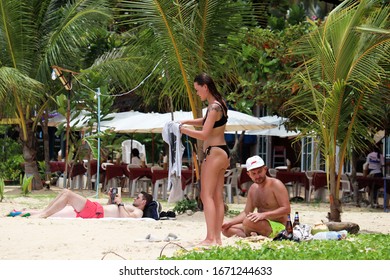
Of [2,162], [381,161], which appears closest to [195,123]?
[381,161]

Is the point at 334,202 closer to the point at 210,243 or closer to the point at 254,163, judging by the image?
the point at 254,163

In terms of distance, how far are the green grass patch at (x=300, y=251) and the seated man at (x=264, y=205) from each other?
21.9 inches

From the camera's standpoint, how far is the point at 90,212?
11.9 meters

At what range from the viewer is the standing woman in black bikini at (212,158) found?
8328 mm

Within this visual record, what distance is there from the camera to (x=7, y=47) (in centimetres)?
1964

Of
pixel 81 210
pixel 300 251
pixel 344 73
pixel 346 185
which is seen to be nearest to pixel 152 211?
pixel 81 210

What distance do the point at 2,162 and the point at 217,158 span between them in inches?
653

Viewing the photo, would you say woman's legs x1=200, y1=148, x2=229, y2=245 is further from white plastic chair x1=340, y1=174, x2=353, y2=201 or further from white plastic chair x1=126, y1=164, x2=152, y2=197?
white plastic chair x1=126, y1=164, x2=152, y2=197

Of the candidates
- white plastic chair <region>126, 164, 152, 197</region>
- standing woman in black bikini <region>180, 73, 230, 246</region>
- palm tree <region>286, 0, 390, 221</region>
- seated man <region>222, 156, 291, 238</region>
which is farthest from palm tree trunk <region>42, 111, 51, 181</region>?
standing woman in black bikini <region>180, 73, 230, 246</region>

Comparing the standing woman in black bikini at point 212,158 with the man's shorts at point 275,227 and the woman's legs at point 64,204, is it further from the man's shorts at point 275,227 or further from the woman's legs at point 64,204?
the woman's legs at point 64,204

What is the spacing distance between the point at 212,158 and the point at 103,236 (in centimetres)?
207

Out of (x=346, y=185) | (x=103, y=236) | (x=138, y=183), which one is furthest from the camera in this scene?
(x=138, y=183)

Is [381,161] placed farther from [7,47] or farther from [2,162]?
[2,162]

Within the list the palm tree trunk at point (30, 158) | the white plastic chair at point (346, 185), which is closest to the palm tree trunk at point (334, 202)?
the white plastic chair at point (346, 185)
